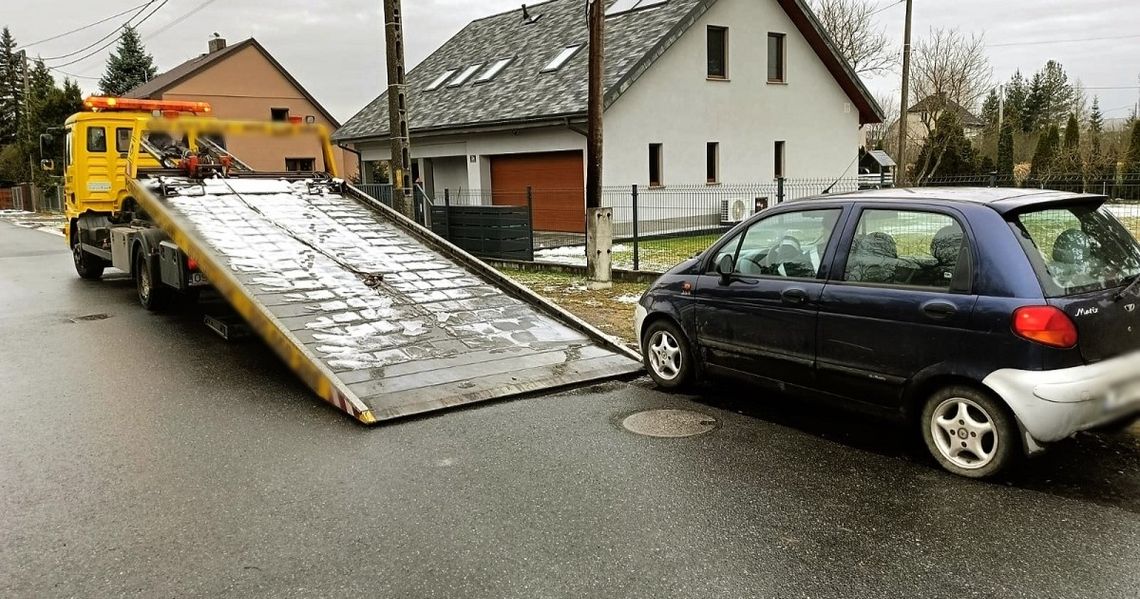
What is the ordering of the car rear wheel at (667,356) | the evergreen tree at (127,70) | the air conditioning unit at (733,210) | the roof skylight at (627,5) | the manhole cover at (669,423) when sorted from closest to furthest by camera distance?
1. the manhole cover at (669,423)
2. the car rear wheel at (667,356)
3. the air conditioning unit at (733,210)
4. the roof skylight at (627,5)
5. the evergreen tree at (127,70)

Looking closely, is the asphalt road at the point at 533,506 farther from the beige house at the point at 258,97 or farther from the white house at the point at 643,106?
the white house at the point at 643,106

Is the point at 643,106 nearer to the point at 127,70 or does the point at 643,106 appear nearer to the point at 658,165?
the point at 658,165

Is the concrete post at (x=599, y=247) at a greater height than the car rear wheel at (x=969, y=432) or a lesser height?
greater

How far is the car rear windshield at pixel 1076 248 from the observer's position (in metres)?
4.49

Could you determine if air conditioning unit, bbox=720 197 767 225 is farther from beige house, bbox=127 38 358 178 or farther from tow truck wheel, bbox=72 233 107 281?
tow truck wheel, bbox=72 233 107 281

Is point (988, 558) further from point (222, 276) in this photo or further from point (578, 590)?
point (222, 276)

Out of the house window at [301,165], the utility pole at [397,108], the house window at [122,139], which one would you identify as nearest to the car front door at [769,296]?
the house window at [301,165]

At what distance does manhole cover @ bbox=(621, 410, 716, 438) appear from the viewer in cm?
569

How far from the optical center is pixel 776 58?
25.6m

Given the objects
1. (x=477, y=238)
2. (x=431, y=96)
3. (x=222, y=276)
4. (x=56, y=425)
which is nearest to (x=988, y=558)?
(x=56, y=425)

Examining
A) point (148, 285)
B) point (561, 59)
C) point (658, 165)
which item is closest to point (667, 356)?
point (148, 285)

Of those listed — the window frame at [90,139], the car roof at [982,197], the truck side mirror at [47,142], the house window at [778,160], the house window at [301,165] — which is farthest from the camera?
the house window at [778,160]

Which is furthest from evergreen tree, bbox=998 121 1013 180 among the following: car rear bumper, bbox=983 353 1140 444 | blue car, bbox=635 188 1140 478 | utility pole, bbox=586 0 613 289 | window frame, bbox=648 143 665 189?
car rear bumper, bbox=983 353 1140 444

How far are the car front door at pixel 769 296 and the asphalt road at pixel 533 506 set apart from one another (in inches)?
19.1
